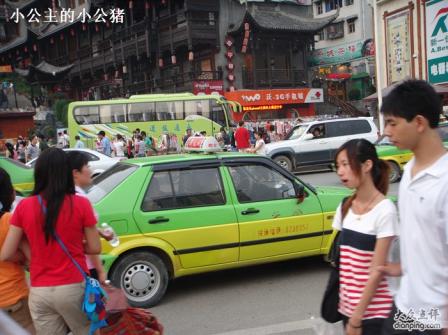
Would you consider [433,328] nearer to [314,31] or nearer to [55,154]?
[55,154]

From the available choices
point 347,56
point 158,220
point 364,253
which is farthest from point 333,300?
point 347,56

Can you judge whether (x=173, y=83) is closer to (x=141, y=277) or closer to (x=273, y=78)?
(x=273, y=78)

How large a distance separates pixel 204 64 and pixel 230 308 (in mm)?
30039

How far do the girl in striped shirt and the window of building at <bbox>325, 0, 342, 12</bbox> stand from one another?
46.9 metres

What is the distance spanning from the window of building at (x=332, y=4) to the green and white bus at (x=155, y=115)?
27026mm

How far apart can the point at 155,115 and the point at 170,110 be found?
2.64 ft

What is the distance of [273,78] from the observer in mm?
33781

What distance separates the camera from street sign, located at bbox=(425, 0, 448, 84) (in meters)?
19.5

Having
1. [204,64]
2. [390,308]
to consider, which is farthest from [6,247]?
[204,64]

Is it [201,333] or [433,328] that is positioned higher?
[433,328]

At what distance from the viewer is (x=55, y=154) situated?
8.92 feet

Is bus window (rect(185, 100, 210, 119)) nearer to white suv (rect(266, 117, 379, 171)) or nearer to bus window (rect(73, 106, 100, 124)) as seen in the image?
bus window (rect(73, 106, 100, 124))

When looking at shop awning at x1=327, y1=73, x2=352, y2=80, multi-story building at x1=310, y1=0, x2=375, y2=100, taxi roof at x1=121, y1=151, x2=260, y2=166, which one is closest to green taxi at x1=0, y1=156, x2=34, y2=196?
taxi roof at x1=121, y1=151, x2=260, y2=166

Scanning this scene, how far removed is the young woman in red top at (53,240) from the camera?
8.67 feet
